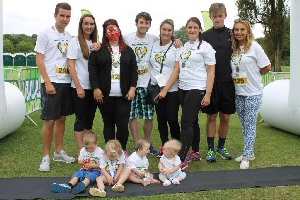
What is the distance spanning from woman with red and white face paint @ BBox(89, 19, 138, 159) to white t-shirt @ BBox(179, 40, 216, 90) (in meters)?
0.57

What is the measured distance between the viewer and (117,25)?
4.54 meters

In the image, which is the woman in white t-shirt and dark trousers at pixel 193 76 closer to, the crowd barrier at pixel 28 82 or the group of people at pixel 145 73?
the group of people at pixel 145 73

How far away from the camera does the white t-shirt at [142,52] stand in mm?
4887

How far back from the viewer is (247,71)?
461cm

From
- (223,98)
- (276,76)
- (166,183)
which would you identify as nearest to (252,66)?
(223,98)

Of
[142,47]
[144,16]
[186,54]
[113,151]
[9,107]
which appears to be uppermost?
[144,16]

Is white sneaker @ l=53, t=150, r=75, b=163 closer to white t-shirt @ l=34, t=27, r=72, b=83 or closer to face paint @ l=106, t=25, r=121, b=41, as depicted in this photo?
white t-shirt @ l=34, t=27, r=72, b=83

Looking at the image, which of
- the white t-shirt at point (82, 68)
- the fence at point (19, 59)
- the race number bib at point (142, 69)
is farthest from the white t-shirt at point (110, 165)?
the fence at point (19, 59)

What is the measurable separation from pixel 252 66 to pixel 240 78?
0.19 meters

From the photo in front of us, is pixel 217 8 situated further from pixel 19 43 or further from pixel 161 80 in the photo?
pixel 19 43

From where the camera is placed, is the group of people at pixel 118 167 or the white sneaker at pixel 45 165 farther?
the white sneaker at pixel 45 165

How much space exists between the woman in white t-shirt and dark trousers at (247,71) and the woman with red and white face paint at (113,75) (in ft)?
3.88

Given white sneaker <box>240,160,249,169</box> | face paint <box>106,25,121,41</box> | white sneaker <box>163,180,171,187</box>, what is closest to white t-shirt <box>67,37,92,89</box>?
face paint <box>106,25,121,41</box>

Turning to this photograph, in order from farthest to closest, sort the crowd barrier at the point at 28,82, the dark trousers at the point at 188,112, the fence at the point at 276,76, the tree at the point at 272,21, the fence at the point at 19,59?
the tree at the point at 272,21 < the fence at the point at 19,59 < the fence at the point at 276,76 < the crowd barrier at the point at 28,82 < the dark trousers at the point at 188,112
